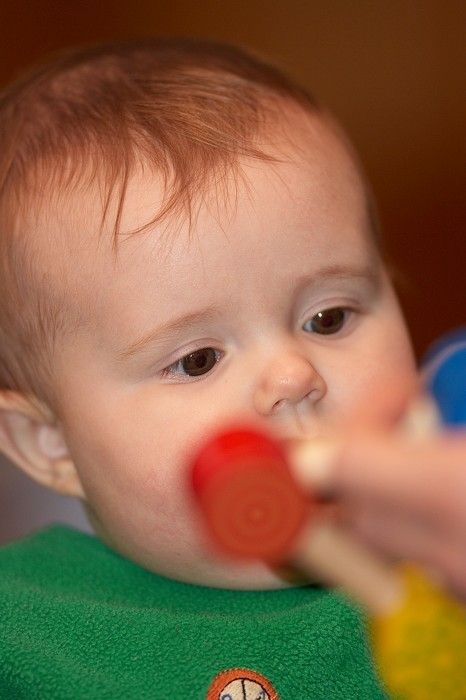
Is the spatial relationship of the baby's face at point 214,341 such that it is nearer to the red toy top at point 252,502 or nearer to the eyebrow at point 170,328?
the eyebrow at point 170,328

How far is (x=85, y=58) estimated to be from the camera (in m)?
0.93

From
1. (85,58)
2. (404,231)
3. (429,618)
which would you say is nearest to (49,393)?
(85,58)

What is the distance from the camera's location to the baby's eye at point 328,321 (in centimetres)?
77

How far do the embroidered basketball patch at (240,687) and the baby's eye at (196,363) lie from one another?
216 millimetres

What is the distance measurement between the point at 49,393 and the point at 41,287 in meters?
0.09

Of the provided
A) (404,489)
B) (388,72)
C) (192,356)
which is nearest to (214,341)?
(192,356)

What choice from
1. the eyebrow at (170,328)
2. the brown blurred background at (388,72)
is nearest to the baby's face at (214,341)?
the eyebrow at (170,328)

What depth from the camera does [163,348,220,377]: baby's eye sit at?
29.3 inches

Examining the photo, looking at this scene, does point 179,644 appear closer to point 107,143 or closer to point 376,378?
point 376,378

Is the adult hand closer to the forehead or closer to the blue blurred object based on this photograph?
the blue blurred object

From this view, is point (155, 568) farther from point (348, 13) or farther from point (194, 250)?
point (348, 13)

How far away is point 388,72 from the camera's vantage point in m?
2.04

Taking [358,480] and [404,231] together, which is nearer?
[358,480]

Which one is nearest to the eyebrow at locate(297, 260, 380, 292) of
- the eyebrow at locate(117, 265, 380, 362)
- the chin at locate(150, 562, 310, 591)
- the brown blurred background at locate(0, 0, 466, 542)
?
the eyebrow at locate(117, 265, 380, 362)
